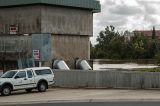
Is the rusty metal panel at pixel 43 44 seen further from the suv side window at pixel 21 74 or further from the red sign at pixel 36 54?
the suv side window at pixel 21 74

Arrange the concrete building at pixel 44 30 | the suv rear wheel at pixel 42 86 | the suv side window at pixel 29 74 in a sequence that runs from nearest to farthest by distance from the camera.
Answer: the suv side window at pixel 29 74 → the suv rear wheel at pixel 42 86 → the concrete building at pixel 44 30

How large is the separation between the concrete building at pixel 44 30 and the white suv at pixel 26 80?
3.71m

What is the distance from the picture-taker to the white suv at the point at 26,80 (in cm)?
3111

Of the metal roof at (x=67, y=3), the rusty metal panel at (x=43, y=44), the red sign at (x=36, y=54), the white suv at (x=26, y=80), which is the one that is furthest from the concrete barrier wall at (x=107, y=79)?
the metal roof at (x=67, y=3)

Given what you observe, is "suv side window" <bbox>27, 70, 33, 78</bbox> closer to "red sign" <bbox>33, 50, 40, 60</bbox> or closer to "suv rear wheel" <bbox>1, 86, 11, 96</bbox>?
"suv rear wheel" <bbox>1, 86, 11, 96</bbox>

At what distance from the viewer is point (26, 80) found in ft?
106


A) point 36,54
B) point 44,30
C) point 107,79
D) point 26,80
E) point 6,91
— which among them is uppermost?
point 44,30

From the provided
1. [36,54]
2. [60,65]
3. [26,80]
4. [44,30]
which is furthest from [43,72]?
[44,30]

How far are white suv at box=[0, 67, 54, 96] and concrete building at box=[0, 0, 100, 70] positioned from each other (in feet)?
12.2

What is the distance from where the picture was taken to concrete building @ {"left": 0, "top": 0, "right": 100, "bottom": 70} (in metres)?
38.2

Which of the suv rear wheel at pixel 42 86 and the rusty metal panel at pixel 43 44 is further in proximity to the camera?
the rusty metal panel at pixel 43 44

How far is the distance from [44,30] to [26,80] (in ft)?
24.1

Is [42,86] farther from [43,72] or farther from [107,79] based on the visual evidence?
[107,79]

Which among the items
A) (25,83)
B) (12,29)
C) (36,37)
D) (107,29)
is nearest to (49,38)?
(36,37)
